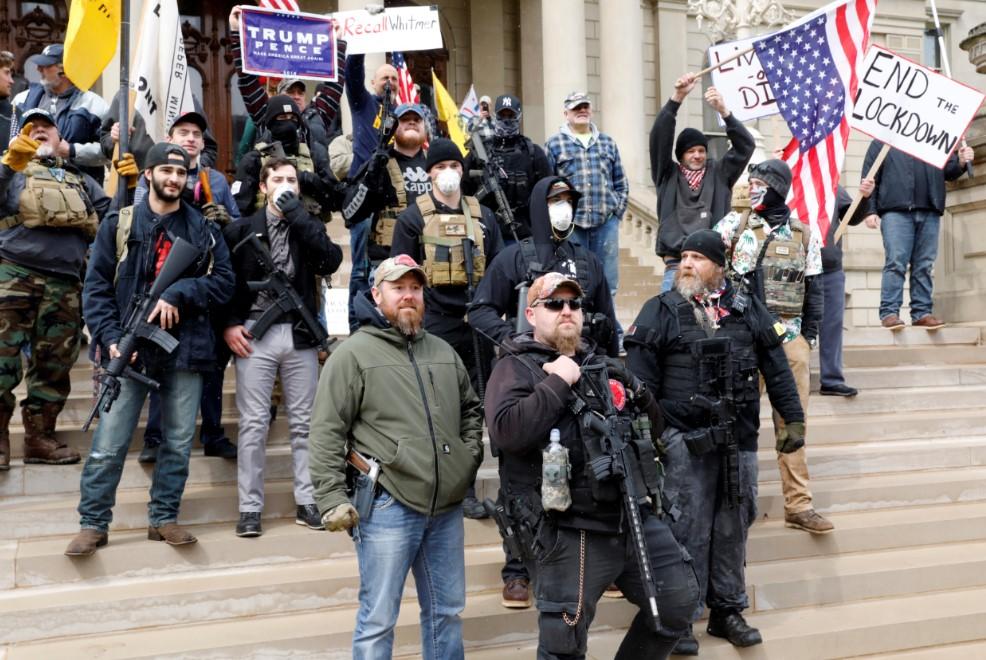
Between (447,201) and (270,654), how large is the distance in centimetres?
280

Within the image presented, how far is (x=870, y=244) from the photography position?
Result: 72.1 feet

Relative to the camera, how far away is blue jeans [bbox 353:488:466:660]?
4.68 metres

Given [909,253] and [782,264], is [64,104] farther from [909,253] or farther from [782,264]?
[909,253]

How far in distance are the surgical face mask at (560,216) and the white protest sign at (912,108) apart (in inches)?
182

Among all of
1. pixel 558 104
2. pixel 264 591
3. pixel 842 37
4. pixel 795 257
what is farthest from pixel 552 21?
pixel 264 591

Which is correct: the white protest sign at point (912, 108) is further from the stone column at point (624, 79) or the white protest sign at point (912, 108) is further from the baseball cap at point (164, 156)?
the stone column at point (624, 79)

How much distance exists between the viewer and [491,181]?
23.5ft

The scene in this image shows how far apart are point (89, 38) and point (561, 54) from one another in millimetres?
A: 11696

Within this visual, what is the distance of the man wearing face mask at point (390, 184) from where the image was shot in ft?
22.9

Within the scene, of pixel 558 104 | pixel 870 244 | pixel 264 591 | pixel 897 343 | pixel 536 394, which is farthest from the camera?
pixel 870 244

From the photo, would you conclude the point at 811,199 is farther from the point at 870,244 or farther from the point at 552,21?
the point at 870,244

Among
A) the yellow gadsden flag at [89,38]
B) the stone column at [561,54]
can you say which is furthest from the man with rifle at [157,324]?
the stone column at [561,54]

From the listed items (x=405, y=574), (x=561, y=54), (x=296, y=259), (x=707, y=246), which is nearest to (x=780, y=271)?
(x=707, y=246)

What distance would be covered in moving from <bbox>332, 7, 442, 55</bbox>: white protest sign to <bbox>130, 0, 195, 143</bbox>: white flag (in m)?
1.39
